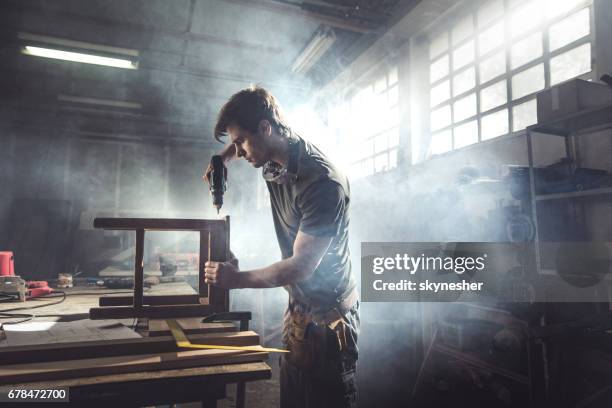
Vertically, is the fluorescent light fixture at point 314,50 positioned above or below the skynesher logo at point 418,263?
above

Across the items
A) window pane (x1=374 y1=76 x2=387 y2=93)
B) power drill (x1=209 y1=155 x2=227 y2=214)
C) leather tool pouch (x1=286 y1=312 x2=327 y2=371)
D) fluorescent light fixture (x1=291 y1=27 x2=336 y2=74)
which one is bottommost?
leather tool pouch (x1=286 y1=312 x2=327 y2=371)

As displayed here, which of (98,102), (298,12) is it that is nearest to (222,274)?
(298,12)

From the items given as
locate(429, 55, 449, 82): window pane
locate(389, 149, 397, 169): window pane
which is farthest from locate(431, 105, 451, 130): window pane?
locate(389, 149, 397, 169): window pane

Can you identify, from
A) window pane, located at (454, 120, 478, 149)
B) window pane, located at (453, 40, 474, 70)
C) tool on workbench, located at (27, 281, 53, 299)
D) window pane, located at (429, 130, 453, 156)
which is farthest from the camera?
window pane, located at (429, 130, 453, 156)

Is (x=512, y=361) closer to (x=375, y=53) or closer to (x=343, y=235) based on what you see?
(x=343, y=235)

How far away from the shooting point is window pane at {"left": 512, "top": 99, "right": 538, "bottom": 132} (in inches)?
121

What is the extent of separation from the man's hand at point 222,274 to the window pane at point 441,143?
10.1 ft

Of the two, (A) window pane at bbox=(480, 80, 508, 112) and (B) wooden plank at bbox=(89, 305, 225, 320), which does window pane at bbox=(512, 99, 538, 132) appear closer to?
(A) window pane at bbox=(480, 80, 508, 112)

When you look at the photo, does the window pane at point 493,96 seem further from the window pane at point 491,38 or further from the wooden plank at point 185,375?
the wooden plank at point 185,375

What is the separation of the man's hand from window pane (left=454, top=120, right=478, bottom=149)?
292cm

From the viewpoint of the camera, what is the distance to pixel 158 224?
1644mm

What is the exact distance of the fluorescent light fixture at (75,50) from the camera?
15.5ft

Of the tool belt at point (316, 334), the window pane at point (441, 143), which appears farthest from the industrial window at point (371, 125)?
the tool belt at point (316, 334)

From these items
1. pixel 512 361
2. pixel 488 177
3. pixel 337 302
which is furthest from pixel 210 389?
pixel 488 177
